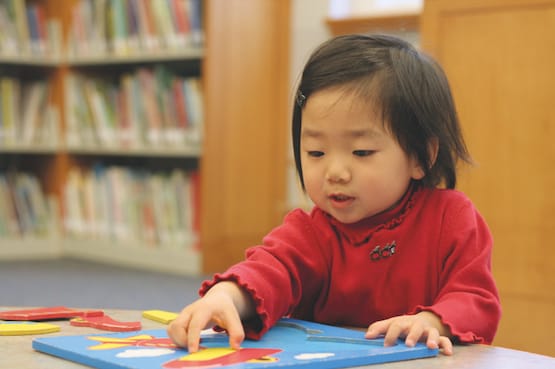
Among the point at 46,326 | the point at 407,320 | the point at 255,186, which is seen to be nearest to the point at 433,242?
the point at 407,320

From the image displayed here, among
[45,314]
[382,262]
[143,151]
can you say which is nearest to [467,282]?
[382,262]

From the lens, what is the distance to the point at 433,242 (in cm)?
99

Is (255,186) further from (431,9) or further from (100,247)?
(431,9)

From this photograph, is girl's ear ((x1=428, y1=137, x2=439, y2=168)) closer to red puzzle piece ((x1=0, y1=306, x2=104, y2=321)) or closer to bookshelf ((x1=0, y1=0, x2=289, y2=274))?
red puzzle piece ((x1=0, y1=306, x2=104, y2=321))

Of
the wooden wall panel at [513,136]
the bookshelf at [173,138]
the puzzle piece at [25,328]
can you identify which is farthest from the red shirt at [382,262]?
the bookshelf at [173,138]

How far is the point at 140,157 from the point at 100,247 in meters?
0.51

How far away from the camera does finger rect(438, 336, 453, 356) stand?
2.53 ft

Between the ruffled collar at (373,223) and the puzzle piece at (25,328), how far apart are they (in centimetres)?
35

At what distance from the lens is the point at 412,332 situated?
78cm

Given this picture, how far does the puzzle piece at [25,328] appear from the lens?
2.71 feet

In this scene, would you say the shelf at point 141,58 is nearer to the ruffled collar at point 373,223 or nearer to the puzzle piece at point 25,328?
the ruffled collar at point 373,223

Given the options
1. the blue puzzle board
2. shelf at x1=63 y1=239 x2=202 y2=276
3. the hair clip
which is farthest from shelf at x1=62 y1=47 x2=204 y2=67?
the blue puzzle board

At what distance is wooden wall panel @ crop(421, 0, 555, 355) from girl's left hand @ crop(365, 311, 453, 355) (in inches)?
56.4

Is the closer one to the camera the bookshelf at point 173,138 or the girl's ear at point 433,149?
the girl's ear at point 433,149
